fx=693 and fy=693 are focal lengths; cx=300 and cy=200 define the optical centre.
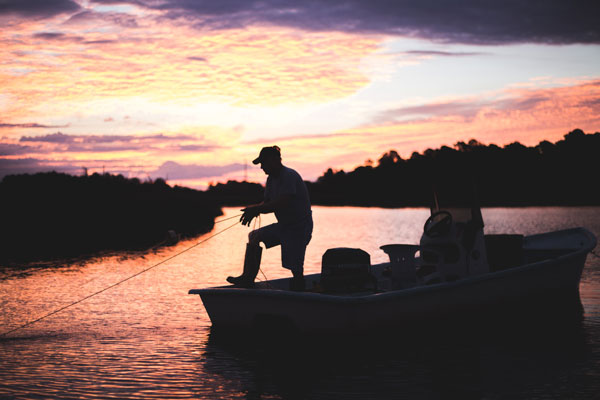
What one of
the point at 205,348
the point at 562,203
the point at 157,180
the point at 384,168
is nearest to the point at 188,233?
the point at 157,180

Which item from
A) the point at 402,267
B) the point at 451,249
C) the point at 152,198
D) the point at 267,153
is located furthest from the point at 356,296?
the point at 152,198

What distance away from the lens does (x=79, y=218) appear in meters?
34.5

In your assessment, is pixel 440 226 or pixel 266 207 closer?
pixel 266 207

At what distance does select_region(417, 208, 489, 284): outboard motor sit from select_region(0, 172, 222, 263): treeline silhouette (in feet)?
51.7

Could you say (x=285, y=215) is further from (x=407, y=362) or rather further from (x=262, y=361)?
(x=407, y=362)

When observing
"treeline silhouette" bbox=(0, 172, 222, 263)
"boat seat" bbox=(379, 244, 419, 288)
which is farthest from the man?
"treeline silhouette" bbox=(0, 172, 222, 263)

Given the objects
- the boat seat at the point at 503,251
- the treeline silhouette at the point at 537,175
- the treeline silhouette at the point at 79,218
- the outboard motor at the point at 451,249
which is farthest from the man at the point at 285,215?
the treeline silhouette at the point at 537,175

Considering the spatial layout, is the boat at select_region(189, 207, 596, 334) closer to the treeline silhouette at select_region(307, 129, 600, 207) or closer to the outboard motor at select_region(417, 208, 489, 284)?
the outboard motor at select_region(417, 208, 489, 284)

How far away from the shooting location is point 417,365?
822 centimetres

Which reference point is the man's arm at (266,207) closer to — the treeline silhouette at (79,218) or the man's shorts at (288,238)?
the man's shorts at (288,238)

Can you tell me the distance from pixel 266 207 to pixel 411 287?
279 centimetres

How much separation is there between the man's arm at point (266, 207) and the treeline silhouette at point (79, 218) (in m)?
15.9

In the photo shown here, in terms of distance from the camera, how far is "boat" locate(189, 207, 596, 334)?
8.60m

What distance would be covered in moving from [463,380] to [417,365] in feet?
2.60
